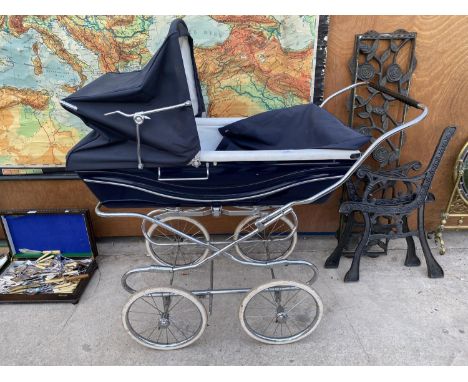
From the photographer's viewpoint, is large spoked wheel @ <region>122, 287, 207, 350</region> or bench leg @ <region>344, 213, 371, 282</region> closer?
large spoked wheel @ <region>122, 287, 207, 350</region>

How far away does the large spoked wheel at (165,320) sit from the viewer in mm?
2283

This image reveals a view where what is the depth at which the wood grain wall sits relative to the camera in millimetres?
2801

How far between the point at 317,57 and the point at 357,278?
1.84 m

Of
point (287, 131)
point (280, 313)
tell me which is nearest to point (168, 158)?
point (287, 131)

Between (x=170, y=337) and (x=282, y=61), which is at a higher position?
(x=282, y=61)

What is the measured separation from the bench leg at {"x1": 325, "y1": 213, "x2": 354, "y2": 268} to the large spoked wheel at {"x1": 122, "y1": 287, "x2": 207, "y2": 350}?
1275 mm

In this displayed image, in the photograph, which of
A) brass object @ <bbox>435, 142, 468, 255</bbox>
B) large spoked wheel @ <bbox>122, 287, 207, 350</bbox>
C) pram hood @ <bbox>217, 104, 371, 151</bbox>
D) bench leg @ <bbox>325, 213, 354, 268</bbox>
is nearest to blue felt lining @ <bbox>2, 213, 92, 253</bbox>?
large spoked wheel @ <bbox>122, 287, 207, 350</bbox>

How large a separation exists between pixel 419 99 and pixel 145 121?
2.37 m

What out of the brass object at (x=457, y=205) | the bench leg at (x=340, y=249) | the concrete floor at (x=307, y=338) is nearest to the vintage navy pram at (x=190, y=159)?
→ the concrete floor at (x=307, y=338)

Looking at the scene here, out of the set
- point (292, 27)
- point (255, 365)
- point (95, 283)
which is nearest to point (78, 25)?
point (292, 27)

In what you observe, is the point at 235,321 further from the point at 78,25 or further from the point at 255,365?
the point at 78,25

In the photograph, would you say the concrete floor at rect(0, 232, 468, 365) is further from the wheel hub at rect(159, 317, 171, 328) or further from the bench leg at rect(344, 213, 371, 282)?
the wheel hub at rect(159, 317, 171, 328)

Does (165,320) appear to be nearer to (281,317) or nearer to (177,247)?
(281,317)

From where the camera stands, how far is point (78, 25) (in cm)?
270
